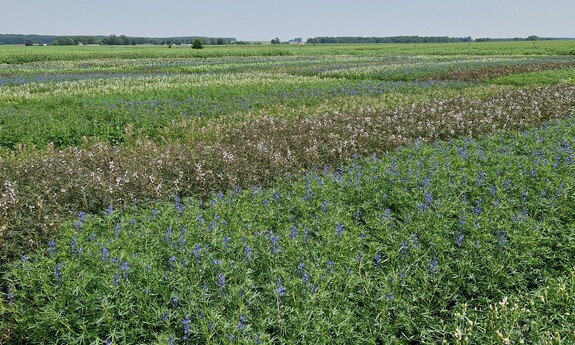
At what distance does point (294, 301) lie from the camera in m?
3.49

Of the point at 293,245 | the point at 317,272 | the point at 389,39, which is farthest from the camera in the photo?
the point at 389,39

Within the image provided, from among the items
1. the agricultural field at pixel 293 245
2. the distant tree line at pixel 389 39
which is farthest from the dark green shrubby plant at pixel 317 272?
the distant tree line at pixel 389 39

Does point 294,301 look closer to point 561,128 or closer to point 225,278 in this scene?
point 225,278

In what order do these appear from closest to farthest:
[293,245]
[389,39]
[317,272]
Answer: [317,272]
[293,245]
[389,39]

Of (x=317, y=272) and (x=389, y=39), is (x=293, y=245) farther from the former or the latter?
(x=389, y=39)

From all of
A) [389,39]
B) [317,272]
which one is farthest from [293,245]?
[389,39]

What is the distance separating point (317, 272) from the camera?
12.1 ft

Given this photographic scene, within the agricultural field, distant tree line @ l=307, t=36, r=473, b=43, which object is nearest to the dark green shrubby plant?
the agricultural field

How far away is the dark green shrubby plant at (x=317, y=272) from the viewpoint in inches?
132

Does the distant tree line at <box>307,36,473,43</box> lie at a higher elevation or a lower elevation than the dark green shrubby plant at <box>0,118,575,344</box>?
higher

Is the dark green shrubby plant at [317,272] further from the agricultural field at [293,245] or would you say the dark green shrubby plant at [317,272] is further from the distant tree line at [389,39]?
the distant tree line at [389,39]

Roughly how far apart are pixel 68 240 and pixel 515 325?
173 inches

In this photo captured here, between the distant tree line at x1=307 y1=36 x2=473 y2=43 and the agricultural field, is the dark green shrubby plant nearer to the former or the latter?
the agricultural field

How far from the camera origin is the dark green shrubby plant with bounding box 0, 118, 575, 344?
3.37 meters
